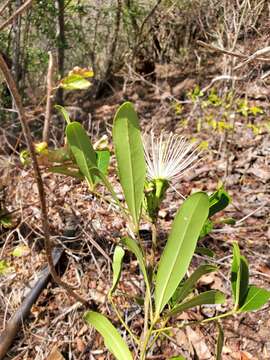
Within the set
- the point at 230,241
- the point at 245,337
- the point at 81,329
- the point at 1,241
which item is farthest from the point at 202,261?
the point at 1,241

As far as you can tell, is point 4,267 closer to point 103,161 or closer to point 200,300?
point 103,161

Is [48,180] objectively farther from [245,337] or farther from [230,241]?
[245,337]

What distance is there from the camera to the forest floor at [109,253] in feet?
Result: 5.12

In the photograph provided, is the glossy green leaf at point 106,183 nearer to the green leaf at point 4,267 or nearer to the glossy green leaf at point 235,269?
the glossy green leaf at point 235,269

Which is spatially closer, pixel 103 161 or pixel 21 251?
pixel 103 161

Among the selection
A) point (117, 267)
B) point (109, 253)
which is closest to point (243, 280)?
point (117, 267)

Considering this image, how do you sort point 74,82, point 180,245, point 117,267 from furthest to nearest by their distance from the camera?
point 74,82 < point 117,267 < point 180,245

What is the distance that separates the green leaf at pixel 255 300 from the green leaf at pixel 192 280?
87mm

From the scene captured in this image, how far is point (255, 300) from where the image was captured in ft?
2.88

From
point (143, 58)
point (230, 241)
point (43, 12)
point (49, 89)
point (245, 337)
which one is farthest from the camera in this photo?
point (143, 58)

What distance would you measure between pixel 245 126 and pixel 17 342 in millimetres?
1938

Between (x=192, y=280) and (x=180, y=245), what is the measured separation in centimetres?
12

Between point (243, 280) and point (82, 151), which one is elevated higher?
point (82, 151)

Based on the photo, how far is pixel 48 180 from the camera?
2354 millimetres
